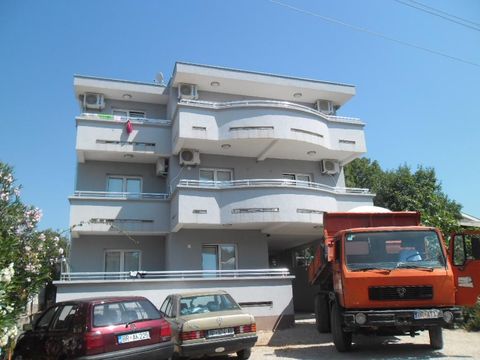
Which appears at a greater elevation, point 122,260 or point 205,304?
point 122,260

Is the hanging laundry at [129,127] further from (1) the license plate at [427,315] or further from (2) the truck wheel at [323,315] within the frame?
(1) the license plate at [427,315]

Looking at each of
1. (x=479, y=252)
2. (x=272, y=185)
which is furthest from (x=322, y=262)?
(x=272, y=185)

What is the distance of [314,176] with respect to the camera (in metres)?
21.5

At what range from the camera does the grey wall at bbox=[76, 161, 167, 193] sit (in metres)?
19.6

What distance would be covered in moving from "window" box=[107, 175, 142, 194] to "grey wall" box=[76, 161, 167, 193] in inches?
7.7

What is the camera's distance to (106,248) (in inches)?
739

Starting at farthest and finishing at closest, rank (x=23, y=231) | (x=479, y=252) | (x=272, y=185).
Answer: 1. (x=272, y=185)
2. (x=23, y=231)
3. (x=479, y=252)

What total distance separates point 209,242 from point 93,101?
873 centimetres

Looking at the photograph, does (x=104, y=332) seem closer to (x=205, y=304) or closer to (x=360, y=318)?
(x=205, y=304)

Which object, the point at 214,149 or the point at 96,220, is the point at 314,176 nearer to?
the point at 214,149

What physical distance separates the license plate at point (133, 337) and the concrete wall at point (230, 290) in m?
6.22

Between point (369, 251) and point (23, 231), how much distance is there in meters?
8.08

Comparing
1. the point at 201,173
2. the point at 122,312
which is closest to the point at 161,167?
the point at 201,173

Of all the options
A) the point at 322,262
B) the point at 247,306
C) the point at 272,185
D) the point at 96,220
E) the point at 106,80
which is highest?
the point at 106,80
